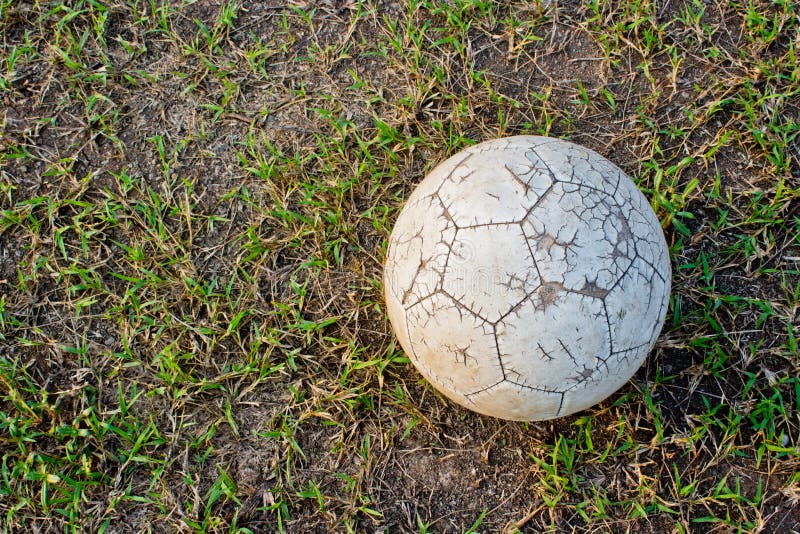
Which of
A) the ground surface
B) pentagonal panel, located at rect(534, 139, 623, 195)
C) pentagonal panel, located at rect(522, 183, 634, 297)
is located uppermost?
pentagonal panel, located at rect(534, 139, 623, 195)

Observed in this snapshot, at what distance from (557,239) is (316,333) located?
4.02 feet

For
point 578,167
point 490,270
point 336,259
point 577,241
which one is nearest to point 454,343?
point 490,270

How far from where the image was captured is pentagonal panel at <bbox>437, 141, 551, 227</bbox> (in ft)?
6.73

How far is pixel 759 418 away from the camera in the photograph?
262 cm

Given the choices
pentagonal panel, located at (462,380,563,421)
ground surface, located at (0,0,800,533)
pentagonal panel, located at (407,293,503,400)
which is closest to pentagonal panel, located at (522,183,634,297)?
pentagonal panel, located at (407,293,503,400)

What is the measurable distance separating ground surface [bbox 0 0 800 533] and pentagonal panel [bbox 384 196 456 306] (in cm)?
59

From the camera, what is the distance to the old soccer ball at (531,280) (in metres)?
1.99

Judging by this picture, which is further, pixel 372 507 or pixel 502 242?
pixel 372 507

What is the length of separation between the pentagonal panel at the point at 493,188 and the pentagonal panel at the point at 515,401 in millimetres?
540

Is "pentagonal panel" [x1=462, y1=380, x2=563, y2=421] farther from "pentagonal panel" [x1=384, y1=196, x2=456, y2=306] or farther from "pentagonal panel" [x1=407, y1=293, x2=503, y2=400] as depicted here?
"pentagonal panel" [x1=384, y1=196, x2=456, y2=306]

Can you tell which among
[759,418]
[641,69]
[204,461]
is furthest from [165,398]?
[641,69]

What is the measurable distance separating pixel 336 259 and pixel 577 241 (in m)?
1.23

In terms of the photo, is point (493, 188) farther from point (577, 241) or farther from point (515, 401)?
point (515, 401)

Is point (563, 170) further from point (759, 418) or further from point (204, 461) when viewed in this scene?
point (204, 461)
